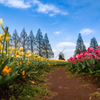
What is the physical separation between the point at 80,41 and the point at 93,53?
30.4 metres

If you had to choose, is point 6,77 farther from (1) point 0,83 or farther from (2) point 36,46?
(2) point 36,46

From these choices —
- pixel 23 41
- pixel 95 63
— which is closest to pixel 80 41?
pixel 23 41

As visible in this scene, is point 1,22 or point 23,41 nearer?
point 1,22

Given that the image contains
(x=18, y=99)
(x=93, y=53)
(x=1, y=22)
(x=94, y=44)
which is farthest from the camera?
(x=94, y=44)

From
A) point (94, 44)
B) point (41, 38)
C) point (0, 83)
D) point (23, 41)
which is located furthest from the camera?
point (94, 44)

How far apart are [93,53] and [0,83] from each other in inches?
128

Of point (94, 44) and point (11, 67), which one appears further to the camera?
point (94, 44)

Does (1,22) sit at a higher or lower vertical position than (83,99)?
higher

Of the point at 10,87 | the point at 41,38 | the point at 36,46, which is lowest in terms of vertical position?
the point at 10,87

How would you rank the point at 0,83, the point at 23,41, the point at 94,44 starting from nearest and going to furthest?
the point at 0,83
the point at 23,41
the point at 94,44

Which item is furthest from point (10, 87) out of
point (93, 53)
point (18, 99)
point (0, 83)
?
point (93, 53)

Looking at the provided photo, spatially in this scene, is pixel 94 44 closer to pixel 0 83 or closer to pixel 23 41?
pixel 23 41

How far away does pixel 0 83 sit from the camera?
53.6 inches

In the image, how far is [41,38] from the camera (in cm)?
2734
